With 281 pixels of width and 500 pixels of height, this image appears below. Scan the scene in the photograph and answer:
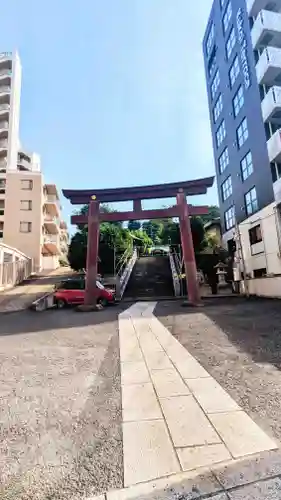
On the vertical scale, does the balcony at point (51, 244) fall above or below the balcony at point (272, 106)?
below

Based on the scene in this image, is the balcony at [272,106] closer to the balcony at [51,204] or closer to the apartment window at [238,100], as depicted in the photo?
the apartment window at [238,100]

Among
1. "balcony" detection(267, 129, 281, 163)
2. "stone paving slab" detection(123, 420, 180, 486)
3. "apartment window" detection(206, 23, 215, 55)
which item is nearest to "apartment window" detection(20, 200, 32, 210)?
"apartment window" detection(206, 23, 215, 55)

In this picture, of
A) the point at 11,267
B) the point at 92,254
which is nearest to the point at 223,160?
the point at 92,254

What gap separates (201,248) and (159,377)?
23.0 metres

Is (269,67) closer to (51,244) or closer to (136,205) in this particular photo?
(136,205)

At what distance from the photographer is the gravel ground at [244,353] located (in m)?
3.17

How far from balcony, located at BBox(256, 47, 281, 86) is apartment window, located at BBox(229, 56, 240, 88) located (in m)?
4.13

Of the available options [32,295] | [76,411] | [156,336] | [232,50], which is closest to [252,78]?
[232,50]

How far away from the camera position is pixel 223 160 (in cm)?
2508

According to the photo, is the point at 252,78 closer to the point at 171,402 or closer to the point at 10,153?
the point at 171,402

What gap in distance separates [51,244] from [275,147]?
99.9 ft

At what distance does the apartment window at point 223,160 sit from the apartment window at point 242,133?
267 centimetres

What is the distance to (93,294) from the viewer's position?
13383 millimetres

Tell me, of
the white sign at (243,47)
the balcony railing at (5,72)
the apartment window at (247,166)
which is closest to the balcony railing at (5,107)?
the balcony railing at (5,72)
